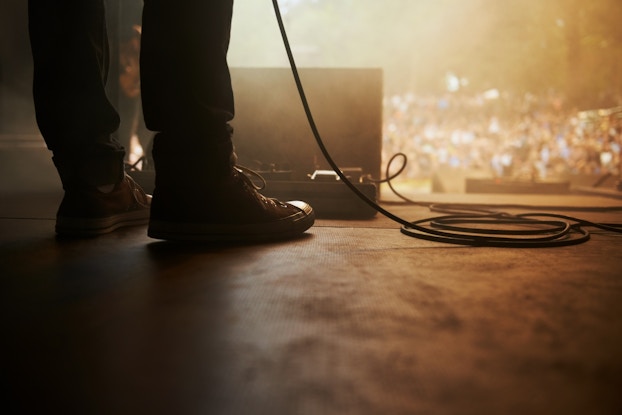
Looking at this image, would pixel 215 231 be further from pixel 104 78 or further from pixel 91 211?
pixel 104 78

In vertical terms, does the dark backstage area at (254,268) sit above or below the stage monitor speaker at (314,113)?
below

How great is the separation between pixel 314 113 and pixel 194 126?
1598mm

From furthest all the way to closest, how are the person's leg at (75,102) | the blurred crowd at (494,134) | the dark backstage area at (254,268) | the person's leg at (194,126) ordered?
the blurred crowd at (494,134) < the person's leg at (75,102) < the person's leg at (194,126) < the dark backstage area at (254,268)

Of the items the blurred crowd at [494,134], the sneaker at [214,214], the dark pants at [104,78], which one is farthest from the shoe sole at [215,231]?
the blurred crowd at [494,134]

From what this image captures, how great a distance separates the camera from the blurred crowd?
5043 mm

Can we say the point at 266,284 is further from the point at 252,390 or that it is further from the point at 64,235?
the point at 64,235

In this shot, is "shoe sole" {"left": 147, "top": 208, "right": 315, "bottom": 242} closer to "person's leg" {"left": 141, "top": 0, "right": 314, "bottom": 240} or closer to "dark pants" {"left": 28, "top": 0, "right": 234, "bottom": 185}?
"person's leg" {"left": 141, "top": 0, "right": 314, "bottom": 240}

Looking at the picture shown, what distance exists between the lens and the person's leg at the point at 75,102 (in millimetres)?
1120

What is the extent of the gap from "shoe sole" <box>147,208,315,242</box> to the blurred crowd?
13.4 feet

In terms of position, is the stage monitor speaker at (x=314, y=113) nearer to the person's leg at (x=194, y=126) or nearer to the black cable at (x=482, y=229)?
the black cable at (x=482, y=229)

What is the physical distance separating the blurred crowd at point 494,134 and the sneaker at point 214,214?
410 centimetres

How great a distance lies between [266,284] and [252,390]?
12.9 inches

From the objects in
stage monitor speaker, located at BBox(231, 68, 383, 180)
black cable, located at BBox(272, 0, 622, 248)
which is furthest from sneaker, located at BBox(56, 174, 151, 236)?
stage monitor speaker, located at BBox(231, 68, 383, 180)

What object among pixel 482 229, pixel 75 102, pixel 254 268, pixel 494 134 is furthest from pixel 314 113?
pixel 494 134
